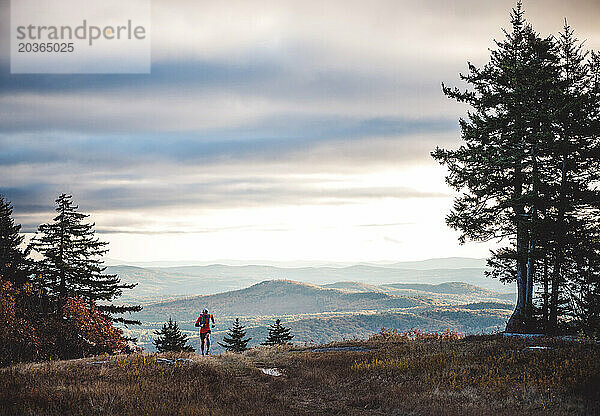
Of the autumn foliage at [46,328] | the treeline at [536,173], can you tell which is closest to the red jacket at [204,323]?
the autumn foliage at [46,328]

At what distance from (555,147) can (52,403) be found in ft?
75.4

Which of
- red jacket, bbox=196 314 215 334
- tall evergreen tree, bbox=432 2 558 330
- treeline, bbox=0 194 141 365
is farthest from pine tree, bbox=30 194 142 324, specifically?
tall evergreen tree, bbox=432 2 558 330

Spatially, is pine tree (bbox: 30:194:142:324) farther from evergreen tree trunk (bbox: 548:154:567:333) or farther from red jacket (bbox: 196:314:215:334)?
evergreen tree trunk (bbox: 548:154:567:333)

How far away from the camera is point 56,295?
31469mm

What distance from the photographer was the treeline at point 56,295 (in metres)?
22.3

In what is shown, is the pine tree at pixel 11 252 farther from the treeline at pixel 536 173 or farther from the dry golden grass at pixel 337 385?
the treeline at pixel 536 173

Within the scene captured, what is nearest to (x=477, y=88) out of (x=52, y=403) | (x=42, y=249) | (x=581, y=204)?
(x=581, y=204)

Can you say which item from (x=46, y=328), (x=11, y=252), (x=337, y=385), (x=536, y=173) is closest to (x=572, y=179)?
(x=536, y=173)

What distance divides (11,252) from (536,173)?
135ft

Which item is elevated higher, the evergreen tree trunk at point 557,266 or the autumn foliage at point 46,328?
the evergreen tree trunk at point 557,266

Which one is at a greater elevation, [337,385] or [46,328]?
[337,385]

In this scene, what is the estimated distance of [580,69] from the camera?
23766 millimetres

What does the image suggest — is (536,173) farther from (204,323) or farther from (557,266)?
(204,323)

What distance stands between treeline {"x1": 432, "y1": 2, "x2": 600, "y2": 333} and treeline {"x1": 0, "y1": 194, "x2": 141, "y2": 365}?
23.7 m
